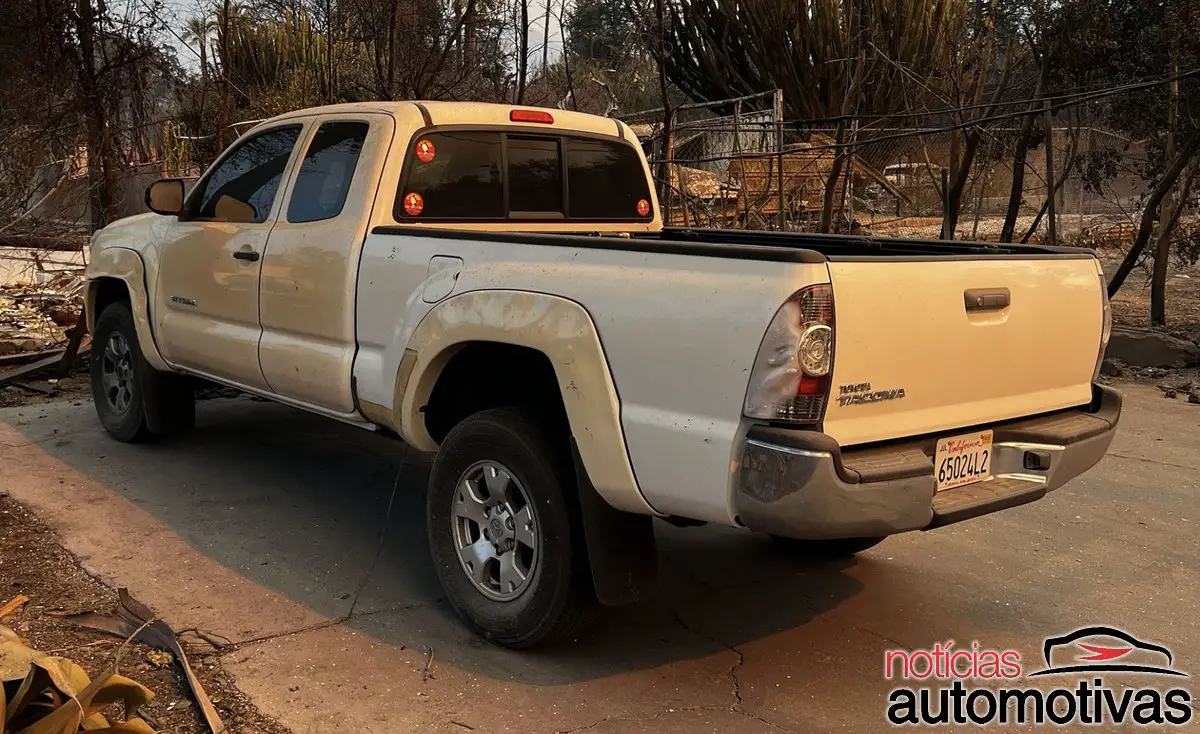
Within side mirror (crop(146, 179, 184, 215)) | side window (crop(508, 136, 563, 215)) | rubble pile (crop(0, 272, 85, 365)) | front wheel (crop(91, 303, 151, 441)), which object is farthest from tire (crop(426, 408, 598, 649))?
rubble pile (crop(0, 272, 85, 365))

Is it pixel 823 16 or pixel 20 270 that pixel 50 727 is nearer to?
pixel 20 270

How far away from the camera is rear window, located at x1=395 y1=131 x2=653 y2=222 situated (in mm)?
4645

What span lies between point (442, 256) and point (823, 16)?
2165 cm

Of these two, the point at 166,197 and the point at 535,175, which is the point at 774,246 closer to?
the point at 535,175

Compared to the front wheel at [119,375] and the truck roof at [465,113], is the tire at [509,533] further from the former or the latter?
the front wheel at [119,375]

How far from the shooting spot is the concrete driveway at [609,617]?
3.38m

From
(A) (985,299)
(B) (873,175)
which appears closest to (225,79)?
(A) (985,299)

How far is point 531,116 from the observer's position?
502cm

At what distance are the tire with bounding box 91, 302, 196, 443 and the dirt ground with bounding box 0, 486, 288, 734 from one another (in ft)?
4.43

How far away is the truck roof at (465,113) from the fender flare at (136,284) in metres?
1.42

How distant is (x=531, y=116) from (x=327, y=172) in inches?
40.2

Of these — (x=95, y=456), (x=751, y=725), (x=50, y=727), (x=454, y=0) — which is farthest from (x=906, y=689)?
(x=454, y=0)

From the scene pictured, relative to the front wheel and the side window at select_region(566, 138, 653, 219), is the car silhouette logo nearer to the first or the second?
the side window at select_region(566, 138, 653, 219)

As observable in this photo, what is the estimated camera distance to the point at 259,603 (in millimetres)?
4078
